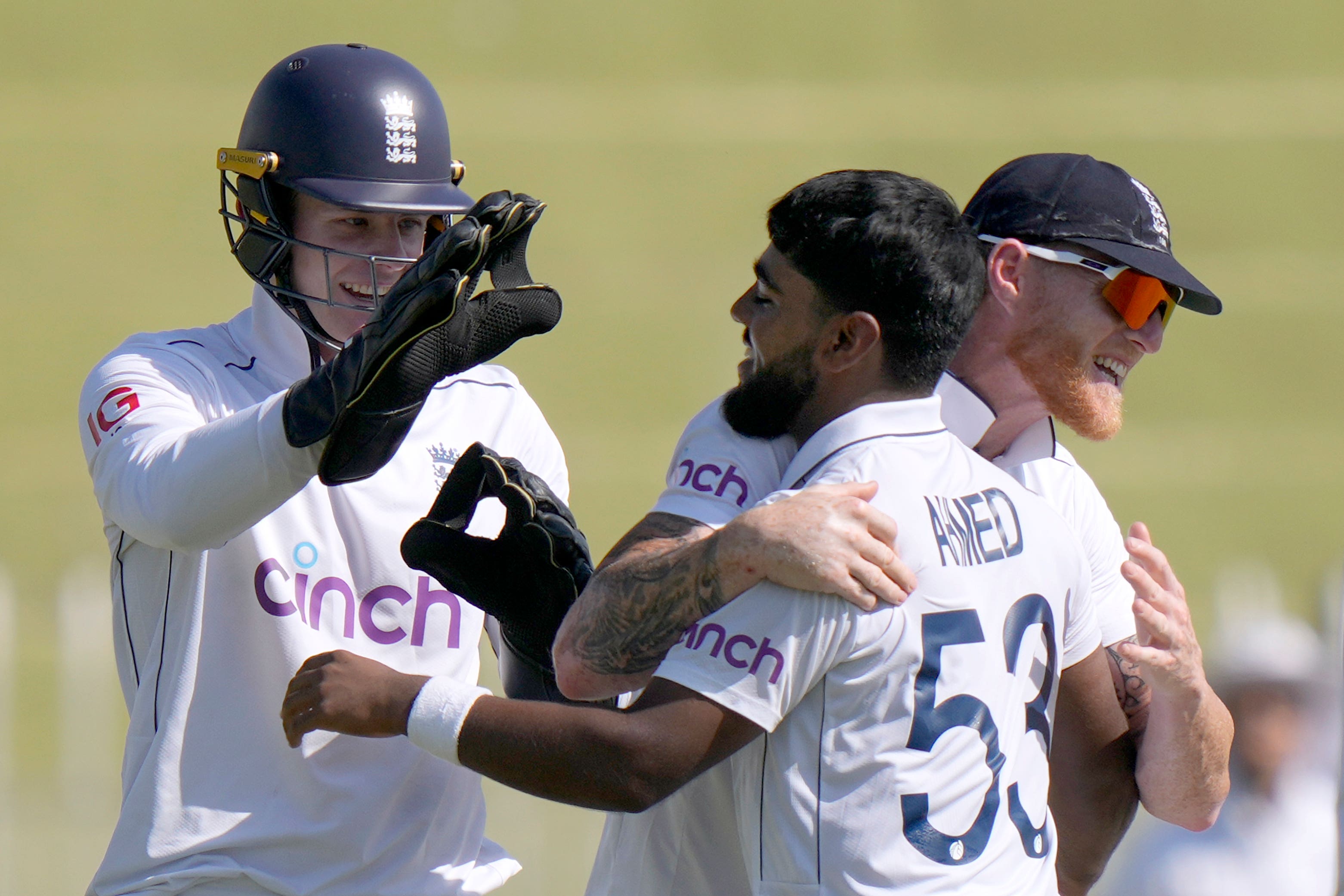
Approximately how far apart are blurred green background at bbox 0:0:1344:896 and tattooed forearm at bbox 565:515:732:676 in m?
8.02

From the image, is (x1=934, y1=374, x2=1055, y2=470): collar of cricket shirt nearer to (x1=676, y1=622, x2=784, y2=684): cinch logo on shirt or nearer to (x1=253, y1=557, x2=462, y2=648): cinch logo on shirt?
(x1=676, y1=622, x2=784, y2=684): cinch logo on shirt

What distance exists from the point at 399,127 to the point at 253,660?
37.6 inches

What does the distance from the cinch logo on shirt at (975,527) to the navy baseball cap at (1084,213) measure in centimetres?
68

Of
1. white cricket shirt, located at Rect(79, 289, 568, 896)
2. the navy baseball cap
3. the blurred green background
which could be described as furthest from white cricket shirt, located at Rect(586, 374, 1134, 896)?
the blurred green background

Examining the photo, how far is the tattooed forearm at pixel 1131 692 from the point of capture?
240 centimetres

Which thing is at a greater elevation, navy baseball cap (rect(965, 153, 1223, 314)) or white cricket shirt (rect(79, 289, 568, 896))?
navy baseball cap (rect(965, 153, 1223, 314))

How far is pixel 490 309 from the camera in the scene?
2062 mm

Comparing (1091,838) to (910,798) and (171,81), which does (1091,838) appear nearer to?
(910,798)

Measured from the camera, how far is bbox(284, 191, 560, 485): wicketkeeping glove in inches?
75.9

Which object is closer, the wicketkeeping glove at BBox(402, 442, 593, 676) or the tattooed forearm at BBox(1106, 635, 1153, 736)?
the wicketkeeping glove at BBox(402, 442, 593, 676)

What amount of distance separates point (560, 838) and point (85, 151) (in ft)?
21.1

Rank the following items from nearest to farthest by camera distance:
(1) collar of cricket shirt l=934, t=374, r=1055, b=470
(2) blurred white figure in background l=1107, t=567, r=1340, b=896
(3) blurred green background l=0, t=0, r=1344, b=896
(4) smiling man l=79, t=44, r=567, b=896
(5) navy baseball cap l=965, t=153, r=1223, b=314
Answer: (4) smiling man l=79, t=44, r=567, b=896 < (1) collar of cricket shirt l=934, t=374, r=1055, b=470 < (5) navy baseball cap l=965, t=153, r=1223, b=314 < (2) blurred white figure in background l=1107, t=567, r=1340, b=896 < (3) blurred green background l=0, t=0, r=1344, b=896

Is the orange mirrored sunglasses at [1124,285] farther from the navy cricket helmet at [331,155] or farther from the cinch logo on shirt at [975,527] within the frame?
the navy cricket helmet at [331,155]

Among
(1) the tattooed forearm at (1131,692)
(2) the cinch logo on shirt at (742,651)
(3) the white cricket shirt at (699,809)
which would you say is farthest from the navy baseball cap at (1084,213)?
(2) the cinch logo on shirt at (742,651)
